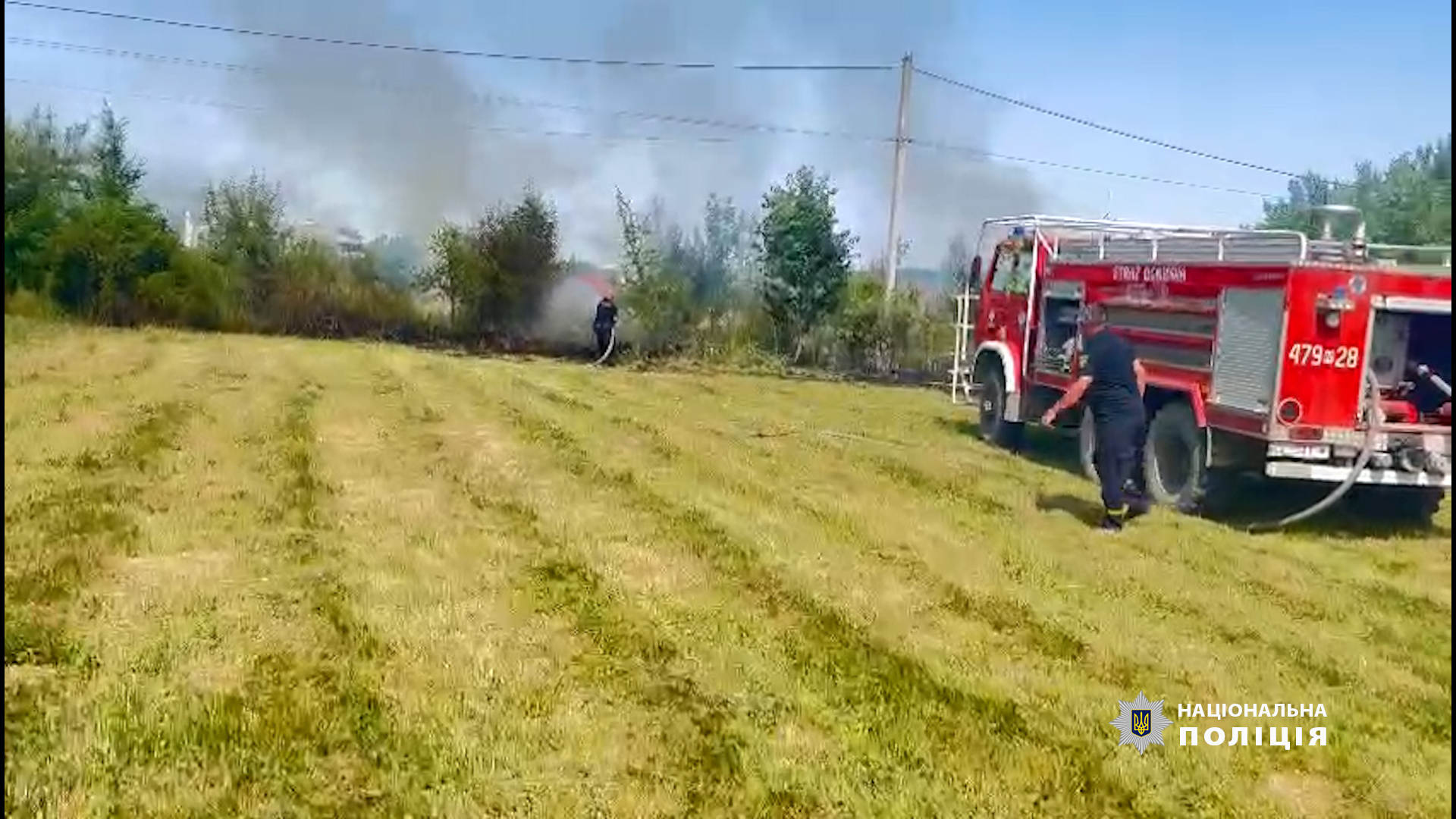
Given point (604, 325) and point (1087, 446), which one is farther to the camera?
point (604, 325)

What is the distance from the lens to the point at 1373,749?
3.64 meters

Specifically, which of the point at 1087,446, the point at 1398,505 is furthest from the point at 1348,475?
the point at 1087,446

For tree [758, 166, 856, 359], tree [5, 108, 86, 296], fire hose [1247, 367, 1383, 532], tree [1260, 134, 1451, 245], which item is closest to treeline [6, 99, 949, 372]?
tree [758, 166, 856, 359]

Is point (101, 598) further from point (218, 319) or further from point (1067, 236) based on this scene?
point (1067, 236)

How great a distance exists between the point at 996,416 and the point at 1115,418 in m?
4.32

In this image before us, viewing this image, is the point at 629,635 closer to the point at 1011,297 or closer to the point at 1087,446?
the point at 1087,446

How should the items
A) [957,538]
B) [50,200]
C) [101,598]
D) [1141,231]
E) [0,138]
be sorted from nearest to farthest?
[0,138]
[101,598]
[50,200]
[957,538]
[1141,231]

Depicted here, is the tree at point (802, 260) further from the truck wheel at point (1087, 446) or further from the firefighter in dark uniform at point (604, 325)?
the truck wheel at point (1087, 446)

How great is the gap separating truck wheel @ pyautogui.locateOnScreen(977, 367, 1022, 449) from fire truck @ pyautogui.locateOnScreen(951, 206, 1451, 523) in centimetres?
167

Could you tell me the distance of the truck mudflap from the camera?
691 centimetres

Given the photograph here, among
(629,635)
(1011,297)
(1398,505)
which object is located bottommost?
(629,635)

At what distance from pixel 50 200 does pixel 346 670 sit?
2993mm

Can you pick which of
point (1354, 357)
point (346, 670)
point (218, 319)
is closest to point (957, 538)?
point (1354, 357)

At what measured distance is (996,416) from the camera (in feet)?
37.9
